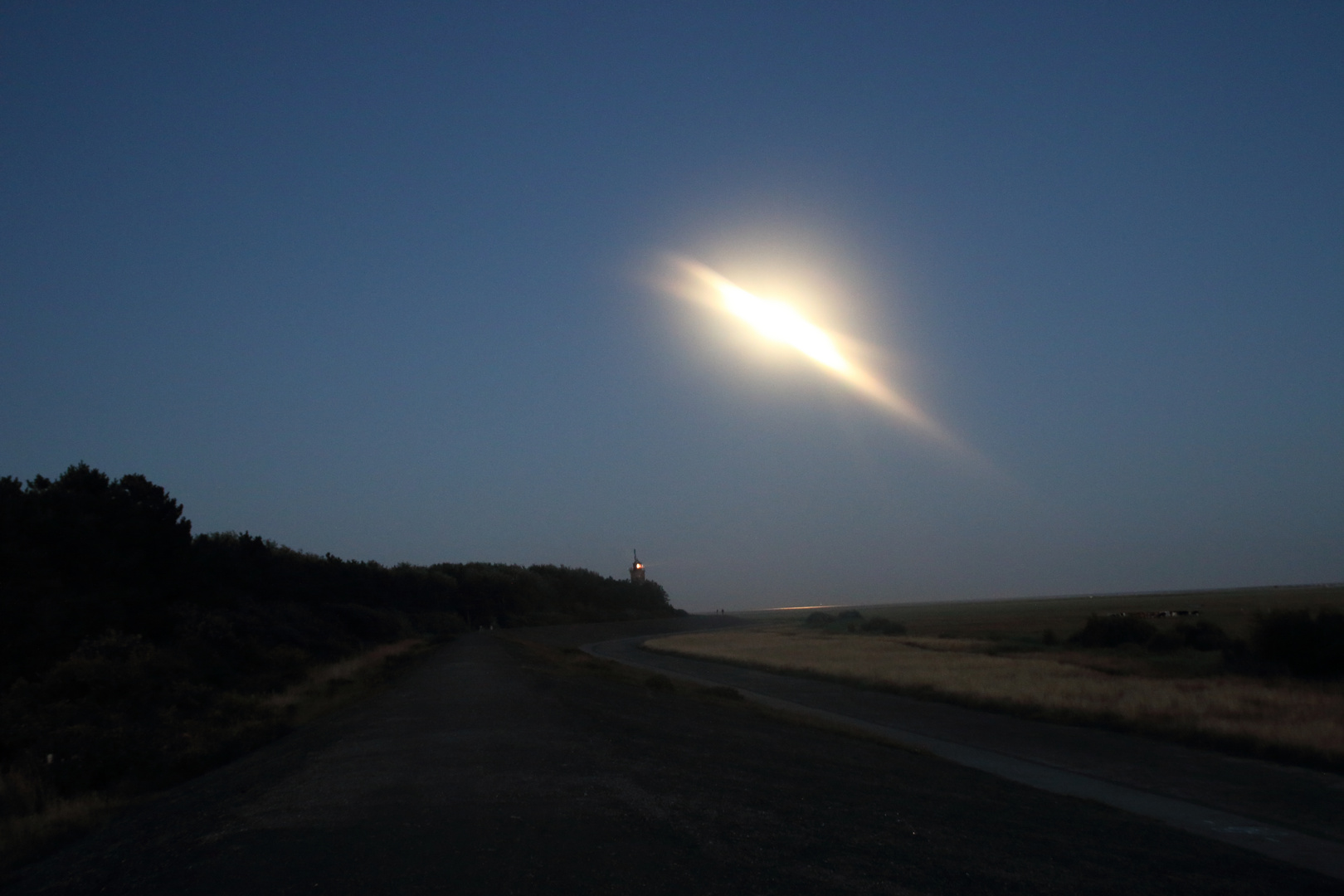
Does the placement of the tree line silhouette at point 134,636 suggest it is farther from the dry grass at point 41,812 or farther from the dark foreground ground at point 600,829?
the dark foreground ground at point 600,829

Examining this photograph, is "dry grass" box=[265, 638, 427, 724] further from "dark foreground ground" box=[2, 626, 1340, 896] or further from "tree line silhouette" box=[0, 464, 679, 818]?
"dark foreground ground" box=[2, 626, 1340, 896]

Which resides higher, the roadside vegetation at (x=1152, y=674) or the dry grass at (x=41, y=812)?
the roadside vegetation at (x=1152, y=674)

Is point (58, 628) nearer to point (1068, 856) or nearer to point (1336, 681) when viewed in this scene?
point (1068, 856)

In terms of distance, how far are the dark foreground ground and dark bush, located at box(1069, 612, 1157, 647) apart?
148ft

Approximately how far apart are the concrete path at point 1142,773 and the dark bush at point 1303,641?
14.6m

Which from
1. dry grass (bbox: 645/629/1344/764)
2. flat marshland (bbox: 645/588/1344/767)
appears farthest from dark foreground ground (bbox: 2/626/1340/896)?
flat marshland (bbox: 645/588/1344/767)

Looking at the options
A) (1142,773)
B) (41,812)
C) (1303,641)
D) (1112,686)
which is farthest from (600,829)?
(1303,641)

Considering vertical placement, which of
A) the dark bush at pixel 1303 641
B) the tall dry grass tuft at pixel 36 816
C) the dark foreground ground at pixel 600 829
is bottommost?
the tall dry grass tuft at pixel 36 816

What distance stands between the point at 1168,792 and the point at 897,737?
7.49 meters

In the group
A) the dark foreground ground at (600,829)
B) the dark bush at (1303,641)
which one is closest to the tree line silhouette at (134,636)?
the dark foreground ground at (600,829)

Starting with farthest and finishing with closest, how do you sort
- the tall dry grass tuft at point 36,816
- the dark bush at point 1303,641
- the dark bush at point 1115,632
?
the dark bush at point 1115,632, the dark bush at point 1303,641, the tall dry grass tuft at point 36,816

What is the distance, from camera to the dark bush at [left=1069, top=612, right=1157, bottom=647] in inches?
2152

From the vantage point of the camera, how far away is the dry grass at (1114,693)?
65.3 feet

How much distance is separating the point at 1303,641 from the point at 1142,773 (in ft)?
70.7
